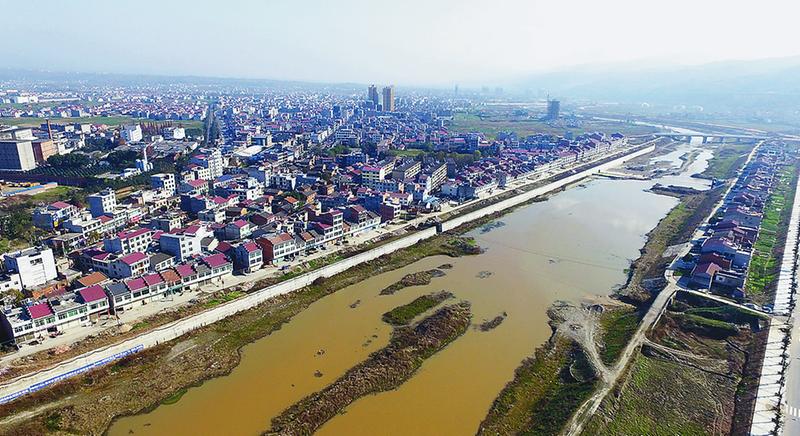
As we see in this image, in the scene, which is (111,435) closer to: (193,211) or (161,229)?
(161,229)

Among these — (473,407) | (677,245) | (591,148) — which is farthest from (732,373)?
(591,148)

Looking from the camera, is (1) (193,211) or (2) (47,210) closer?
(2) (47,210)

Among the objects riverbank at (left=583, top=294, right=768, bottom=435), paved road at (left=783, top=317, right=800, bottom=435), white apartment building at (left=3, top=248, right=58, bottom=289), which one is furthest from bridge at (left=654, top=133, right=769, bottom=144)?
white apartment building at (left=3, top=248, right=58, bottom=289)

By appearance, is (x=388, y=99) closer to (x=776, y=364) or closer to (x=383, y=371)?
(x=383, y=371)

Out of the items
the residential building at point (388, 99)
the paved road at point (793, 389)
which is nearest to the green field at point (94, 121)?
the residential building at point (388, 99)

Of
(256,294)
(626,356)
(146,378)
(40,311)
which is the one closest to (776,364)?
(626,356)

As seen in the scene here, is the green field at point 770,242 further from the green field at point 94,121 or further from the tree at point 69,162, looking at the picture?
the green field at point 94,121
